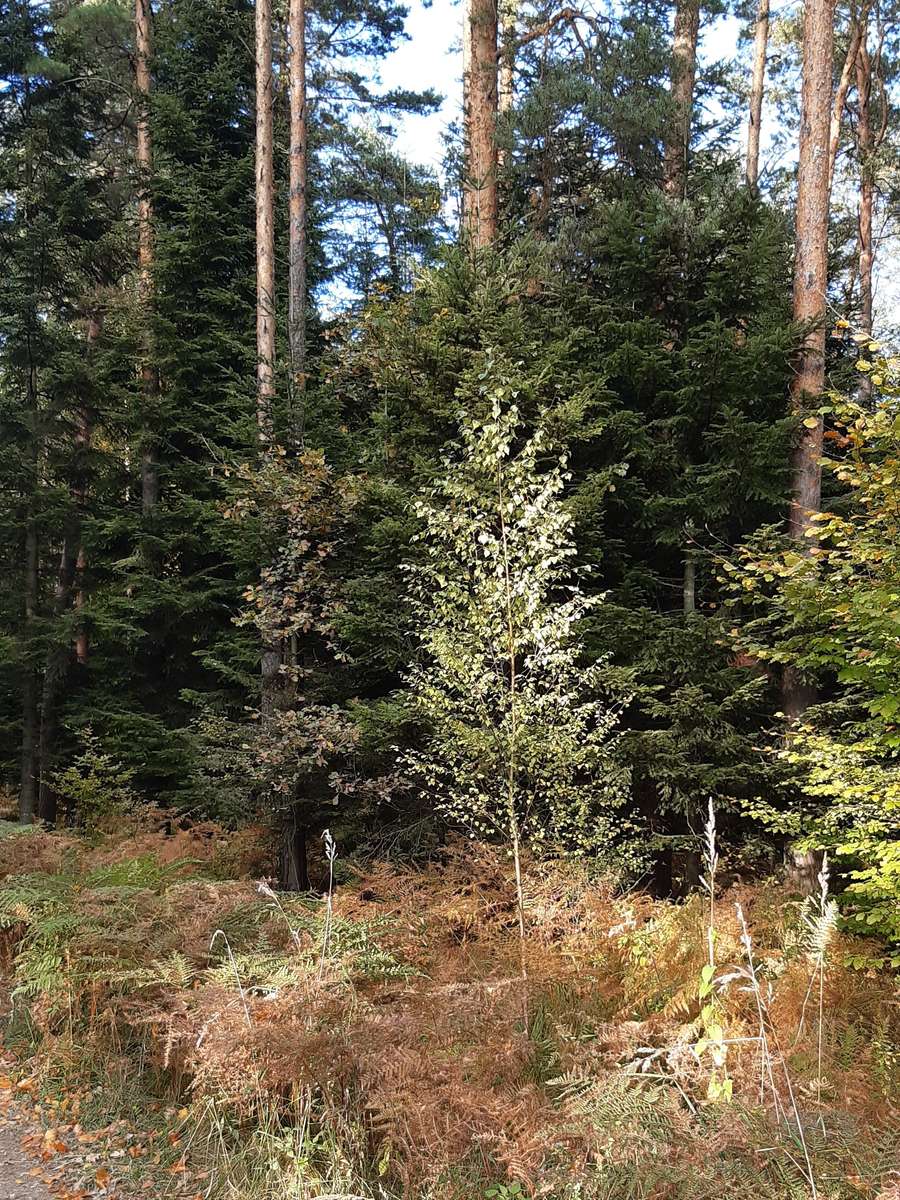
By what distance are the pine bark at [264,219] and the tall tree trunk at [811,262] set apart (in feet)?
21.4

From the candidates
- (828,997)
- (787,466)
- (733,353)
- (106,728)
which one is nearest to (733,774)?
(828,997)

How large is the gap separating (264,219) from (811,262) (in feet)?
24.3

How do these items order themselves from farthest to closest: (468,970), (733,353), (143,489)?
(143,489), (733,353), (468,970)

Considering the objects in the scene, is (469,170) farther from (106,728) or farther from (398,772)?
(106,728)

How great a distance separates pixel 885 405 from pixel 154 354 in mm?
11310

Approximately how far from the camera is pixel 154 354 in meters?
13.2

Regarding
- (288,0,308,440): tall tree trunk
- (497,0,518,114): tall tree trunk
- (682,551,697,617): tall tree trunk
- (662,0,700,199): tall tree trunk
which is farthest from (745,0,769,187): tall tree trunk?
(682,551,697,617): tall tree trunk

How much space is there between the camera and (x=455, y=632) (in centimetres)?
582

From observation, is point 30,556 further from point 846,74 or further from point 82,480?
point 846,74

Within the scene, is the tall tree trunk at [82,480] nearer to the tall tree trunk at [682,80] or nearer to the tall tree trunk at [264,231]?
the tall tree trunk at [264,231]

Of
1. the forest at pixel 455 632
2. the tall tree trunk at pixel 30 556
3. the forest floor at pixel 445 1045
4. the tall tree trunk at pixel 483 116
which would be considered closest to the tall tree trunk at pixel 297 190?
the forest at pixel 455 632

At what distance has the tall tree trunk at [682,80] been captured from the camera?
391 inches

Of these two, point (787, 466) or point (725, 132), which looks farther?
point (725, 132)

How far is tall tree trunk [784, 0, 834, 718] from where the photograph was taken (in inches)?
313
